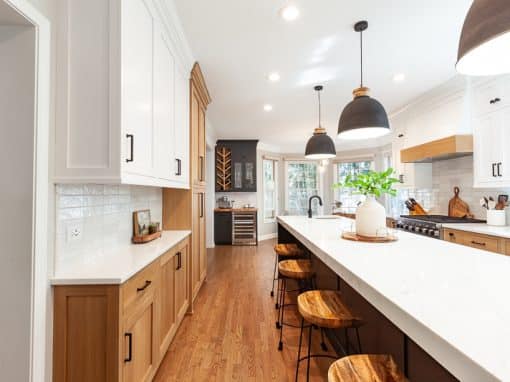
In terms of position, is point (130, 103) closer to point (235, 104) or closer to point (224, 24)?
point (224, 24)

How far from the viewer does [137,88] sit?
1.52m

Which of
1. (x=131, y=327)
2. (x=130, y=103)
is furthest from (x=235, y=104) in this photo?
(x=131, y=327)

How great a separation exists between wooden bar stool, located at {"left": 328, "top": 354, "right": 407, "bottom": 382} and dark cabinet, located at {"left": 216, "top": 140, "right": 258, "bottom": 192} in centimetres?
548

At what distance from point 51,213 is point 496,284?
6.49 ft

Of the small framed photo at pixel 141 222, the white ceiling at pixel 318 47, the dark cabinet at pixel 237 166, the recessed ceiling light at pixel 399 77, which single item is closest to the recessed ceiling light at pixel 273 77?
the white ceiling at pixel 318 47

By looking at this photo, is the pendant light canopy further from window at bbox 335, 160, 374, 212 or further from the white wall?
window at bbox 335, 160, 374, 212

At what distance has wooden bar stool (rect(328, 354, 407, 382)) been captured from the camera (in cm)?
89

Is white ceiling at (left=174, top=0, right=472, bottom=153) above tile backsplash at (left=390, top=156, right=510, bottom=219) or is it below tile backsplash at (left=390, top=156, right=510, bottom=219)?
above

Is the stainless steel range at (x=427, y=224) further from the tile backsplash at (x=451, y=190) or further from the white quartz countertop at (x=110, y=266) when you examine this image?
the white quartz countertop at (x=110, y=266)

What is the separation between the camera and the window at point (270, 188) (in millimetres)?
6910

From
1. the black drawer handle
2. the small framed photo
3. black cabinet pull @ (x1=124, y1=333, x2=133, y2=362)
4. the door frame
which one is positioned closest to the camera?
the door frame

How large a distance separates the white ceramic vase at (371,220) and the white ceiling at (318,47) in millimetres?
Result: 1498

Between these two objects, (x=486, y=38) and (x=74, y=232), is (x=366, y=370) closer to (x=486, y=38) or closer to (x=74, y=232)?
(x=486, y=38)

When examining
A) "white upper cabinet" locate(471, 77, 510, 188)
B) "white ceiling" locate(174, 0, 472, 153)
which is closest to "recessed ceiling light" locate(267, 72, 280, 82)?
"white ceiling" locate(174, 0, 472, 153)
